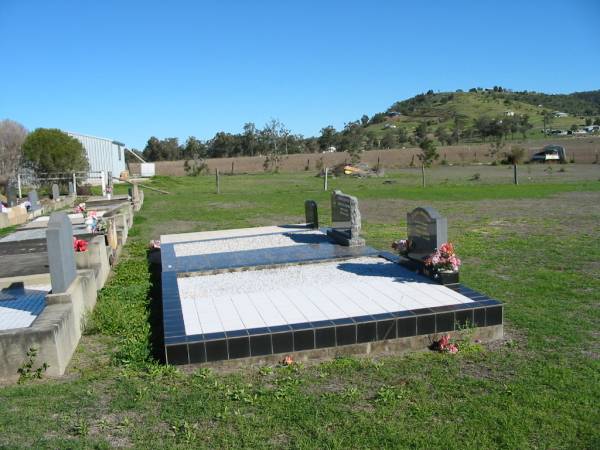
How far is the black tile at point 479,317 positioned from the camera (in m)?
5.51

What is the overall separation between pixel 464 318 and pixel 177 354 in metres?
2.74

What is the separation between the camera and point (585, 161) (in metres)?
42.7

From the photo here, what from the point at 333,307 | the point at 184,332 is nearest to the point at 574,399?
the point at 333,307

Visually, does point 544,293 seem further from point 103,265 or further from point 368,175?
point 368,175

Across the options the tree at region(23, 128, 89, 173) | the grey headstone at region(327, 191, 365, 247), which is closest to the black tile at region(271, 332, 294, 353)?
the grey headstone at region(327, 191, 365, 247)

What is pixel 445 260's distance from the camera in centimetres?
658

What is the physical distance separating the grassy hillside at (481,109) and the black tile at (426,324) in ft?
239

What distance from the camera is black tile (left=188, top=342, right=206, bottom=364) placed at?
4.89 metres

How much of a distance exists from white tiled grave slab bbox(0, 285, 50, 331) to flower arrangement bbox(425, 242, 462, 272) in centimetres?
445

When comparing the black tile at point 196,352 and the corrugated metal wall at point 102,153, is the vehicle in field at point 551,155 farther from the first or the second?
the black tile at point 196,352

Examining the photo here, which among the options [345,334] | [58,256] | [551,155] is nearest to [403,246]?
[345,334]

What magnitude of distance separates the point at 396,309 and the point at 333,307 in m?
0.65

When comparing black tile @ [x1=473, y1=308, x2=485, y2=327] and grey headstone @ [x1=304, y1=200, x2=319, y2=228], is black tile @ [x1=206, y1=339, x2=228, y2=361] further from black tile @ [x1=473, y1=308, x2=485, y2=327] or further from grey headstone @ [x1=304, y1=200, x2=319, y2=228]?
grey headstone @ [x1=304, y1=200, x2=319, y2=228]

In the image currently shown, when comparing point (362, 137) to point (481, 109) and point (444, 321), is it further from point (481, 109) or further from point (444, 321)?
point (444, 321)
